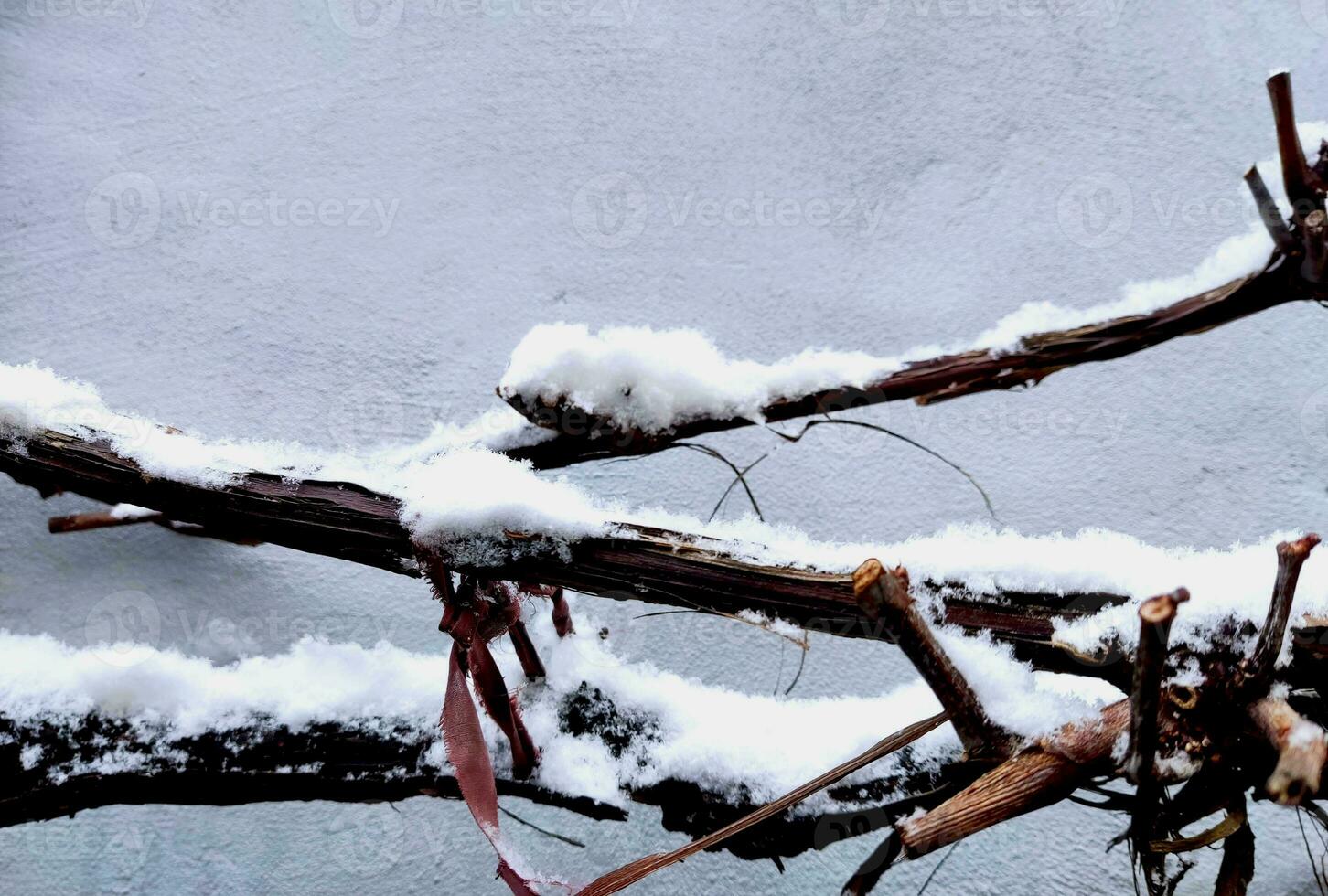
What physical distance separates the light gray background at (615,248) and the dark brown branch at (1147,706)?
432mm

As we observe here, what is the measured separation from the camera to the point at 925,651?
45 cm

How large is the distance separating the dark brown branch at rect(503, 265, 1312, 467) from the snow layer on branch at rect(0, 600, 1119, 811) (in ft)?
0.62

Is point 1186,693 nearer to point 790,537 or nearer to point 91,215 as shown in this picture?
point 790,537

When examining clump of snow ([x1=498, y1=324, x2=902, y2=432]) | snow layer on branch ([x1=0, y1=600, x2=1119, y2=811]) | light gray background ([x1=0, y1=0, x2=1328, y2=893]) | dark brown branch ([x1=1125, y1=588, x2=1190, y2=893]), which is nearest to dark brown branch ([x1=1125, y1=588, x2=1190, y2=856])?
dark brown branch ([x1=1125, y1=588, x2=1190, y2=893])

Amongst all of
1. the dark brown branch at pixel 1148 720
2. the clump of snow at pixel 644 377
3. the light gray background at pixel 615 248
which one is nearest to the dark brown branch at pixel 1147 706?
the dark brown branch at pixel 1148 720

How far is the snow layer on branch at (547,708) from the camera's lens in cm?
69

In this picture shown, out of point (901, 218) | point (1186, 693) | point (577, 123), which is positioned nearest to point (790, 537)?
point (1186, 693)

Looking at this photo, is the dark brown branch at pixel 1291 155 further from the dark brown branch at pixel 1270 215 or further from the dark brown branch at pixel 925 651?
the dark brown branch at pixel 925 651

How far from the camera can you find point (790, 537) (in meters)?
0.65

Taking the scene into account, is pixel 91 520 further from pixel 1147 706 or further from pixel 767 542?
pixel 1147 706

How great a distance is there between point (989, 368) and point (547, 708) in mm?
394

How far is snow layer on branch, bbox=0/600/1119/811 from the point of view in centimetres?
69

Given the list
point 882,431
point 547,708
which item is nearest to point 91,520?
point 547,708

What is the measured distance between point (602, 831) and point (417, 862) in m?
0.17
